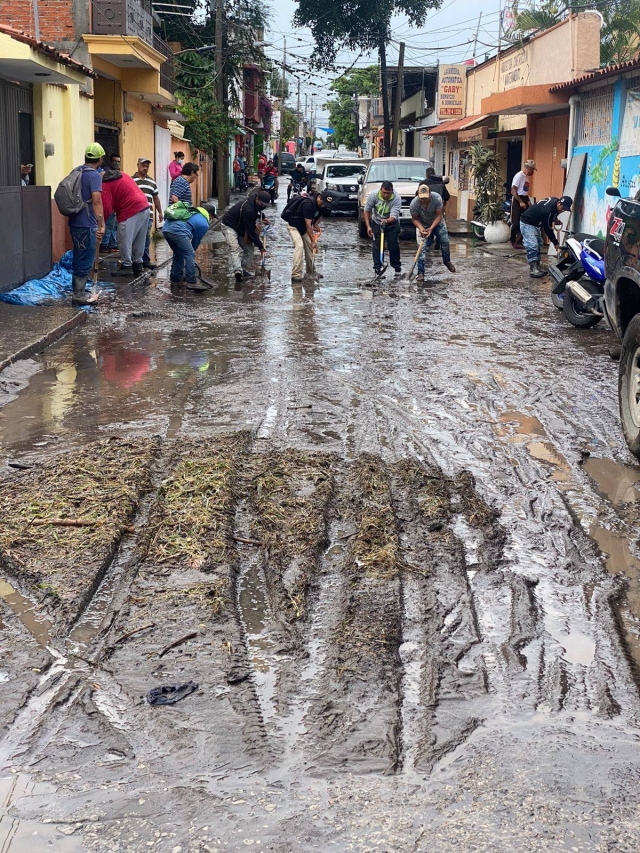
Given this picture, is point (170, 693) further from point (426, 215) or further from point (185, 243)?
point (426, 215)

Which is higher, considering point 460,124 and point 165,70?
point 165,70

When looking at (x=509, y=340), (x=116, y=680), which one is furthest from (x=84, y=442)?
(x=509, y=340)

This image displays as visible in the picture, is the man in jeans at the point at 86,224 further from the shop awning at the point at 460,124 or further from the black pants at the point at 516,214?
the shop awning at the point at 460,124

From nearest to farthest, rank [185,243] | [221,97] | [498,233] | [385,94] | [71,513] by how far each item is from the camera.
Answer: [71,513], [185,243], [498,233], [221,97], [385,94]

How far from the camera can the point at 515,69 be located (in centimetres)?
2712

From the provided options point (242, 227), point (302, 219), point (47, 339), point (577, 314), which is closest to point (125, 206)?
point (242, 227)

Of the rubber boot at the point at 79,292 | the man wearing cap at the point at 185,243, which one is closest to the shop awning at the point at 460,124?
the man wearing cap at the point at 185,243

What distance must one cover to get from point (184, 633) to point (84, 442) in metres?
3.02

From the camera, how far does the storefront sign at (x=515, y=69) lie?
83.6 feet

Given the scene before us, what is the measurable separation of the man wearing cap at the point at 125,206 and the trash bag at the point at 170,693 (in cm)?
1256

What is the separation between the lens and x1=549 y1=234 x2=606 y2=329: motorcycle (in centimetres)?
1091

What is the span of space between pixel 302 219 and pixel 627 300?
8.80 metres

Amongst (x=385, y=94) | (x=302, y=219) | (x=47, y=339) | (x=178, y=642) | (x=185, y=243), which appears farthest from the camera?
(x=385, y=94)

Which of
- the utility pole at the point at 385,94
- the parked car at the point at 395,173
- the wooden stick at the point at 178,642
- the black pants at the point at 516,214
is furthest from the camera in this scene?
the utility pole at the point at 385,94
